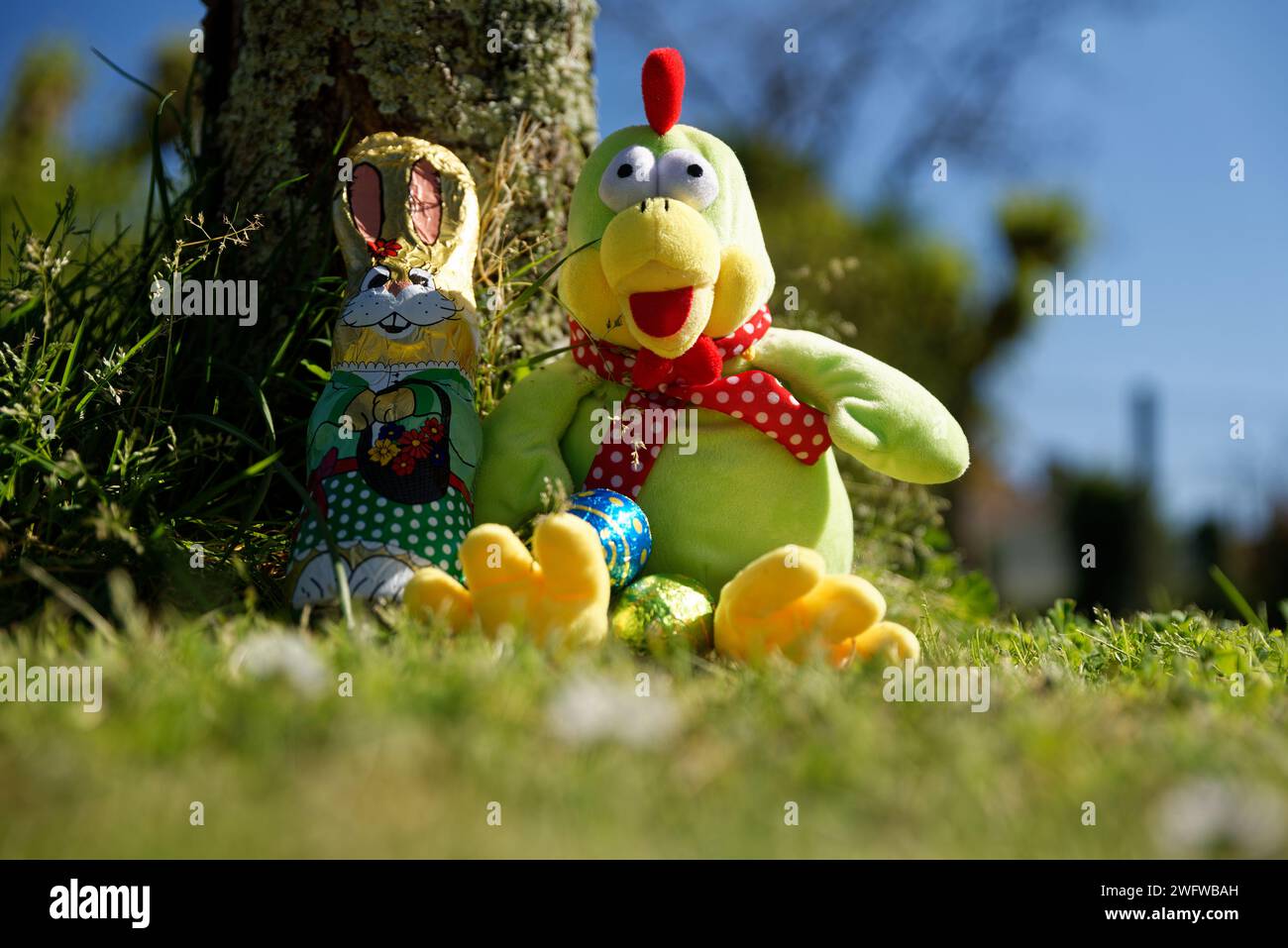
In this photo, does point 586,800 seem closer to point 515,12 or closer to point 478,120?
point 478,120

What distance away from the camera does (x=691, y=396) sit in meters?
2.10

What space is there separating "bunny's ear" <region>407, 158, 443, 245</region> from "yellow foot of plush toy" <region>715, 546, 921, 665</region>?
92 cm

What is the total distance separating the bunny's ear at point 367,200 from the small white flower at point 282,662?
36.7 inches

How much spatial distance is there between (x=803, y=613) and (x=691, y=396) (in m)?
0.51

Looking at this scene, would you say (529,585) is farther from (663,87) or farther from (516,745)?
(663,87)

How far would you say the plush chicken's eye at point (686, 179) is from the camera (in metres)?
2.04

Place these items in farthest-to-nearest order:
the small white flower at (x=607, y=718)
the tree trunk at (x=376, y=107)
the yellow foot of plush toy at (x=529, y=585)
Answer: the tree trunk at (x=376, y=107)
the yellow foot of plush toy at (x=529, y=585)
the small white flower at (x=607, y=718)

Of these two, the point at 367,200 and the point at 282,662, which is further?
the point at 367,200

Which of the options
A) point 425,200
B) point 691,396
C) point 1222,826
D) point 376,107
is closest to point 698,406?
point 691,396

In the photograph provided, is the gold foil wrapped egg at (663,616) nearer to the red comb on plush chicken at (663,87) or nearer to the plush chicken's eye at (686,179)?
the plush chicken's eye at (686,179)

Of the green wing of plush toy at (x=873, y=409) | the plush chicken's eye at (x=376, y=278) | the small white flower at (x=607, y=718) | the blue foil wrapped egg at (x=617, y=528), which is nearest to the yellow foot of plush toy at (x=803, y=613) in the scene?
the blue foil wrapped egg at (x=617, y=528)

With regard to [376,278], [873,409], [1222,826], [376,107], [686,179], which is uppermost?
[376,107]
